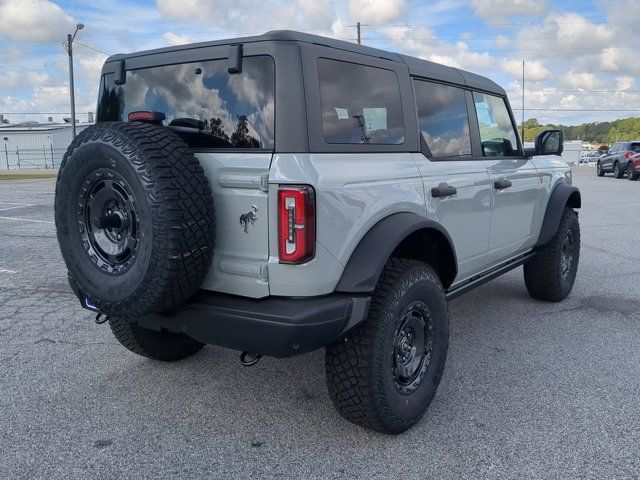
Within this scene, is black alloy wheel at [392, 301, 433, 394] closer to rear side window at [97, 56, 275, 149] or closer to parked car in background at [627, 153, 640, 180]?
rear side window at [97, 56, 275, 149]

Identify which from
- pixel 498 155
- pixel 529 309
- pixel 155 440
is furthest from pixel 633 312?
pixel 155 440

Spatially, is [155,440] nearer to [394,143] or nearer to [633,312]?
[394,143]

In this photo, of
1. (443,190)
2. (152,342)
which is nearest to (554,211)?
(443,190)

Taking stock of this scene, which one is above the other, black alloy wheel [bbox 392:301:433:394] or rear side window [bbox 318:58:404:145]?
rear side window [bbox 318:58:404:145]

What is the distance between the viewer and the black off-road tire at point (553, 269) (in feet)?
17.3

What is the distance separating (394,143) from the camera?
3225 mm

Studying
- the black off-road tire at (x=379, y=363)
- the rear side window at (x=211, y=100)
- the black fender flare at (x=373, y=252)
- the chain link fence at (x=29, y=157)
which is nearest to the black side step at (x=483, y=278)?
the black off-road tire at (x=379, y=363)

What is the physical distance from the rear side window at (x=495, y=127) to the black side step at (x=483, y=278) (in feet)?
2.88

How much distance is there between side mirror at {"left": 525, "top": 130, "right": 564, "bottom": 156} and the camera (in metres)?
4.89

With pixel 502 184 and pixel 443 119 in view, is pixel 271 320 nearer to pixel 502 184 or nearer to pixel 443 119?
pixel 443 119

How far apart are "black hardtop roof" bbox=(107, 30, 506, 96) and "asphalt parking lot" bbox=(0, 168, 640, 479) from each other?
1954 millimetres

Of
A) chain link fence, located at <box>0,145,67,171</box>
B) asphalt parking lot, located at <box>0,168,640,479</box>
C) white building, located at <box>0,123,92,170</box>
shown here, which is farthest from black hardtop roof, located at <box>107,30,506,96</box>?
white building, located at <box>0,123,92,170</box>

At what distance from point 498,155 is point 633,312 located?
208cm

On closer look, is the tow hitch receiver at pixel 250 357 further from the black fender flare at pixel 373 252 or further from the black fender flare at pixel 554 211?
the black fender flare at pixel 554 211
